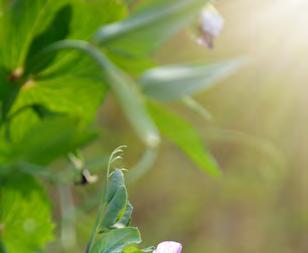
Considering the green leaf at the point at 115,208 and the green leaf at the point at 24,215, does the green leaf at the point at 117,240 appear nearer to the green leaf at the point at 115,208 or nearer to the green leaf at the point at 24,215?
the green leaf at the point at 115,208

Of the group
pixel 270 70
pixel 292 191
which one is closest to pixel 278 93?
pixel 270 70

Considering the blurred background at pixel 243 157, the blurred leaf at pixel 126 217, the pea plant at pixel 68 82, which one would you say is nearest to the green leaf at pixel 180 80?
the pea plant at pixel 68 82

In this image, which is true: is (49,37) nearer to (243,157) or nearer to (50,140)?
(50,140)

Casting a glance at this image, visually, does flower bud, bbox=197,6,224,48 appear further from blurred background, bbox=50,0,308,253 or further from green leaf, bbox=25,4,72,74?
blurred background, bbox=50,0,308,253

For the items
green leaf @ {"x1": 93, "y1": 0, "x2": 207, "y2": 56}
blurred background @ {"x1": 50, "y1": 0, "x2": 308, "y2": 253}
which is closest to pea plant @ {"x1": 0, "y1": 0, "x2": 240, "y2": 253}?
green leaf @ {"x1": 93, "y1": 0, "x2": 207, "y2": 56}

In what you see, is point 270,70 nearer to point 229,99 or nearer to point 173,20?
point 229,99

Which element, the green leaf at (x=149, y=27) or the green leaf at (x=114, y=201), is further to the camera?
the green leaf at (x=149, y=27)

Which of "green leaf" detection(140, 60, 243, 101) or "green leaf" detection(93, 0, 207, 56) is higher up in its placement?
"green leaf" detection(93, 0, 207, 56)
